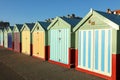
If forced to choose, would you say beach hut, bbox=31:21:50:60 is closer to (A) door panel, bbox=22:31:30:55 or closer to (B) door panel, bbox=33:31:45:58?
(B) door panel, bbox=33:31:45:58

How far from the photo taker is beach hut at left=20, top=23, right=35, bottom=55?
817 inches

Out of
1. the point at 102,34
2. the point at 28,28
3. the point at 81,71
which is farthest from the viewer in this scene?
the point at 28,28

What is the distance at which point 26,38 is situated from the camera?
21.8 metres

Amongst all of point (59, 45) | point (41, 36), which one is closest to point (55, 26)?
point (59, 45)

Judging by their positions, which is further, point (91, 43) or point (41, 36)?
point (41, 36)

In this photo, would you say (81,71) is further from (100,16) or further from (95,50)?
(100,16)

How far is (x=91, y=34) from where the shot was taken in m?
11.1

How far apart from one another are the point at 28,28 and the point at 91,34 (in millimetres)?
11477

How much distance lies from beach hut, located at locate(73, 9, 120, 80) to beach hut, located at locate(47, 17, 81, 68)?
0.80 meters

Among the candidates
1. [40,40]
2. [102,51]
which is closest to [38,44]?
[40,40]

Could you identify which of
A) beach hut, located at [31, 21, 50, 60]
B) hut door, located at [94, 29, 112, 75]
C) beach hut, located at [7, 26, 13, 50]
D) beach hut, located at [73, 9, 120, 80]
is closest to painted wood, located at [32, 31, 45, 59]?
beach hut, located at [31, 21, 50, 60]

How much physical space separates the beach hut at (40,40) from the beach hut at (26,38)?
116 cm

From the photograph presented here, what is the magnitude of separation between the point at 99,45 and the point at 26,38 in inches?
508

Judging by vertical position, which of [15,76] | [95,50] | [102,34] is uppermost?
[102,34]
